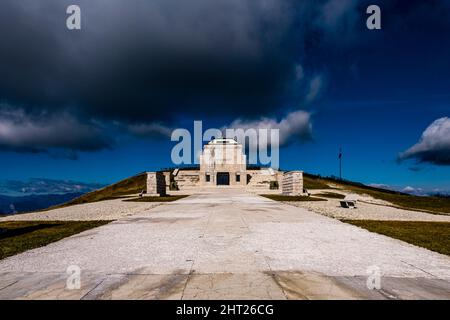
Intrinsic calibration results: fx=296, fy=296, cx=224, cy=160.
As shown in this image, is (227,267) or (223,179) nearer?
(227,267)

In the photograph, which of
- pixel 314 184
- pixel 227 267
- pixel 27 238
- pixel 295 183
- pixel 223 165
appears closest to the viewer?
pixel 227 267

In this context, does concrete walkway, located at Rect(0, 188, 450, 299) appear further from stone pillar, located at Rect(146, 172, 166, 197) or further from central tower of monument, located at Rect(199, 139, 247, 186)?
central tower of monument, located at Rect(199, 139, 247, 186)

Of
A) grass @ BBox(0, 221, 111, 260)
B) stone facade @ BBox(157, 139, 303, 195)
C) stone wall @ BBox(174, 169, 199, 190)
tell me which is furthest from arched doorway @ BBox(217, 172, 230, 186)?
grass @ BBox(0, 221, 111, 260)

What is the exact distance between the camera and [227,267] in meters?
5.86

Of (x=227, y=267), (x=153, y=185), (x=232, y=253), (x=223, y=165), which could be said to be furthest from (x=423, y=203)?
(x=223, y=165)

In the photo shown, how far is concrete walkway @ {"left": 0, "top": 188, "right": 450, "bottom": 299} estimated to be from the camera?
15.0ft

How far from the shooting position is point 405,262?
6.46 metres

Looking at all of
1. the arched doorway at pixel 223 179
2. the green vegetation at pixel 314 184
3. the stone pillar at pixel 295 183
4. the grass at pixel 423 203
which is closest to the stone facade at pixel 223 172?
the arched doorway at pixel 223 179

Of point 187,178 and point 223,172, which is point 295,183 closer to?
point 223,172

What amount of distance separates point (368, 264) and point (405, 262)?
0.91 m

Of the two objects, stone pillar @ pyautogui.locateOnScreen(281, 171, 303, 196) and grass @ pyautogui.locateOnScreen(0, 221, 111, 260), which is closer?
grass @ pyautogui.locateOnScreen(0, 221, 111, 260)

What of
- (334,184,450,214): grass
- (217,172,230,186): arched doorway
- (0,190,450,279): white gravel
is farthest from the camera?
(217,172,230,186): arched doorway
